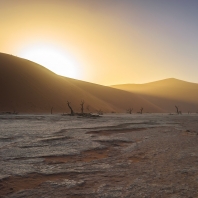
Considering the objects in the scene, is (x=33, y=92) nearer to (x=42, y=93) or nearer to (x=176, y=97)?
(x=42, y=93)

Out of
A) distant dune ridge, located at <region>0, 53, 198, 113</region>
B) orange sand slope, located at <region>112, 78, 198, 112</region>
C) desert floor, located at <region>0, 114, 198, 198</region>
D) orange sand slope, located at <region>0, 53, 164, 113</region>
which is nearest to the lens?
desert floor, located at <region>0, 114, 198, 198</region>

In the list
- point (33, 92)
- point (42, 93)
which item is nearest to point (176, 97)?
point (42, 93)

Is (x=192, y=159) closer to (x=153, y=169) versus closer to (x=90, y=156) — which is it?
(x=153, y=169)

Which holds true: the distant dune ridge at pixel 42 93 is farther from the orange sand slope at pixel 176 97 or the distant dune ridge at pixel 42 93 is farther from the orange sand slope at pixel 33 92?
the orange sand slope at pixel 176 97

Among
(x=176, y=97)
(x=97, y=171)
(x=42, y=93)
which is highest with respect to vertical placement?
(x=176, y=97)

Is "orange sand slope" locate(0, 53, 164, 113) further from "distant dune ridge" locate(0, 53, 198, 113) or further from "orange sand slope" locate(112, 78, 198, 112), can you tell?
"orange sand slope" locate(112, 78, 198, 112)

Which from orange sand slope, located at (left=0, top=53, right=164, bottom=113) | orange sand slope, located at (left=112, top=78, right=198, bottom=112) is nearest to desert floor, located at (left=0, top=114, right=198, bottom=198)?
orange sand slope, located at (left=0, top=53, right=164, bottom=113)

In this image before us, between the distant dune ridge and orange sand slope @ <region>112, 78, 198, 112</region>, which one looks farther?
orange sand slope @ <region>112, 78, 198, 112</region>

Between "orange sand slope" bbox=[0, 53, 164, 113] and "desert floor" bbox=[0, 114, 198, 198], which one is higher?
"orange sand slope" bbox=[0, 53, 164, 113]

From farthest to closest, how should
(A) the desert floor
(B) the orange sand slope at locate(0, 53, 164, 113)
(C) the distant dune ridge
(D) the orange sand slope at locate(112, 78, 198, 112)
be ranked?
1. (D) the orange sand slope at locate(112, 78, 198, 112)
2. (C) the distant dune ridge
3. (B) the orange sand slope at locate(0, 53, 164, 113)
4. (A) the desert floor

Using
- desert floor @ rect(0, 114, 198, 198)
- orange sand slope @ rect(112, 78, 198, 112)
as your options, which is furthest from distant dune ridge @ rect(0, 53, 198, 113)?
desert floor @ rect(0, 114, 198, 198)

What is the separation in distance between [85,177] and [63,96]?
2108 inches

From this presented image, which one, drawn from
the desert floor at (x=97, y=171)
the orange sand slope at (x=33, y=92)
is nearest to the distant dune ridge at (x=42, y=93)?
the orange sand slope at (x=33, y=92)

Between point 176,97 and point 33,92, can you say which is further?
point 176,97
